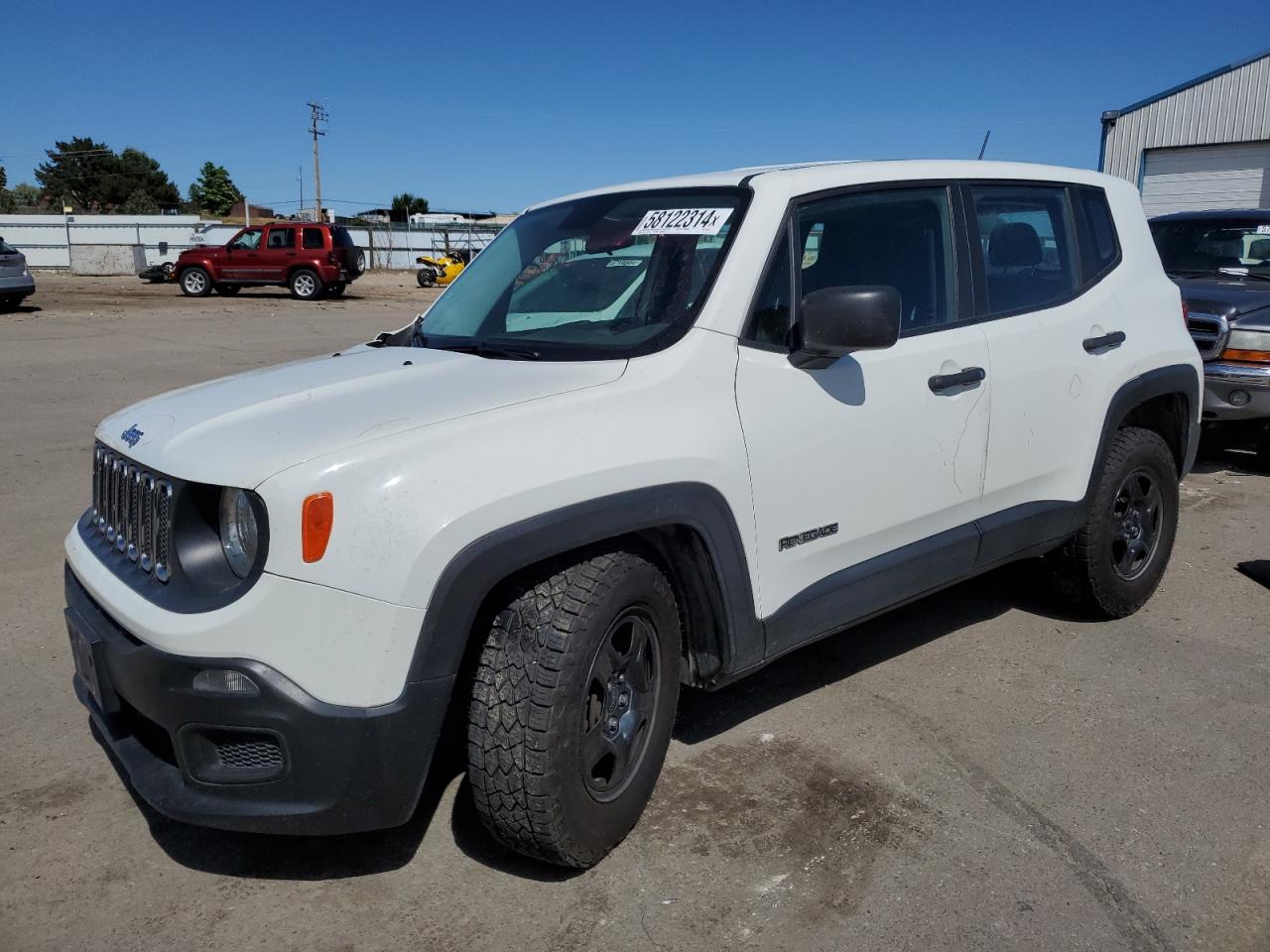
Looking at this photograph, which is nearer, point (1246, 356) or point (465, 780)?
point (465, 780)

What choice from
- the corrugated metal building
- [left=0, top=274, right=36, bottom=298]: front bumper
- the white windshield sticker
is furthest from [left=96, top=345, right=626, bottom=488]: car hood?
the corrugated metal building

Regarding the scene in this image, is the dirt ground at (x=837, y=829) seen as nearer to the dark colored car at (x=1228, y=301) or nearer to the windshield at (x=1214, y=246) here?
the dark colored car at (x=1228, y=301)

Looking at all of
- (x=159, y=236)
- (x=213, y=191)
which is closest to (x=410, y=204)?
(x=213, y=191)

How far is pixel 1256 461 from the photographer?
818 centimetres

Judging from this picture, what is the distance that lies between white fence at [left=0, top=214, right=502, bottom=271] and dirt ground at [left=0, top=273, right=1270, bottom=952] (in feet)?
125

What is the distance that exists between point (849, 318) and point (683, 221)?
27.9 inches

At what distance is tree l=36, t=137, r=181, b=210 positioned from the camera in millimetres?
82625

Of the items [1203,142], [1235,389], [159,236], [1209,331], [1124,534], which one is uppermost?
[1203,142]

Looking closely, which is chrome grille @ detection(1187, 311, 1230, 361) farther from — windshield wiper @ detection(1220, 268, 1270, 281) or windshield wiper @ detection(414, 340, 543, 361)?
windshield wiper @ detection(414, 340, 543, 361)

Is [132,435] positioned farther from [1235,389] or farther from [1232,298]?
[1232,298]

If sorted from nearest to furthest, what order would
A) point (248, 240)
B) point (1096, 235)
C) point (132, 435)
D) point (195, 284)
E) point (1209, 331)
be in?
point (132, 435) → point (1096, 235) → point (1209, 331) → point (248, 240) → point (195, 284)

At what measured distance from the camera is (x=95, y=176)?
83.3 meters

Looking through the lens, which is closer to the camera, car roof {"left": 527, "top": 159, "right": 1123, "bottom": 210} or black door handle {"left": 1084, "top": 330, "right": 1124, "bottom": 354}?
car roof {"left": 527, "top": 159, "right": 1123, "bottom": 210}

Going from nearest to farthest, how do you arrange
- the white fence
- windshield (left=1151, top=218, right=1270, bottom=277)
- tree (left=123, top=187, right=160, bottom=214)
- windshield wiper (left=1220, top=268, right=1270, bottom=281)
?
1. windshield wiper (left=1220, top=268, right=1270, bottom=281)
2. windshield (left=1151, top=218, right=1270, bottom=277)
3. the white fence
4. tree (left=123, top=187, right=160, bottom=214)
